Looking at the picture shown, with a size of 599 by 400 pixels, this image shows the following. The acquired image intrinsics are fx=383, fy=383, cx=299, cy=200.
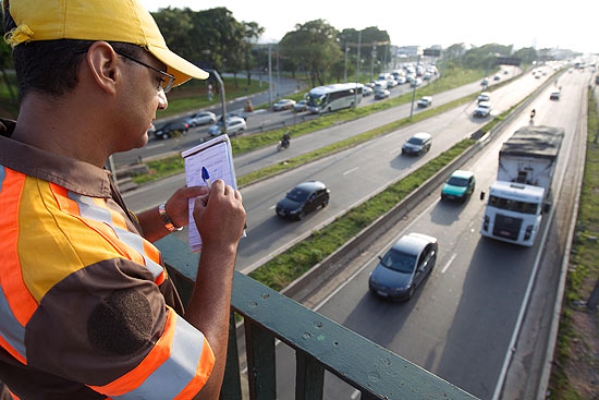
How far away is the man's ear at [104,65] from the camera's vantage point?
4.31 ft

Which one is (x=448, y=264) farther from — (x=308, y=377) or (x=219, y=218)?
(x=219, y=218)

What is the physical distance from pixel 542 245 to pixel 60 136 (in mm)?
15757

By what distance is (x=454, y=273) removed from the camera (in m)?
12.0

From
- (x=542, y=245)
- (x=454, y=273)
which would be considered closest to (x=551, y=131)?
(x=542, y=245)

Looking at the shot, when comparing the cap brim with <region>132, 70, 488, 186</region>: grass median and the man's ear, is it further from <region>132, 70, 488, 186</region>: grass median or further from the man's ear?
<region>132, 70, 488, 186</region>: grass median

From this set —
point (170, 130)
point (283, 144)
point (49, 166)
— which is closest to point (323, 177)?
point (283, 144)

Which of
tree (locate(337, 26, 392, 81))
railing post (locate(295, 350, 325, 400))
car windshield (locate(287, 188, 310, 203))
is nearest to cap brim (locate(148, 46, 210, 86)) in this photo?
railing post (locate(295, 350, 325, 400))

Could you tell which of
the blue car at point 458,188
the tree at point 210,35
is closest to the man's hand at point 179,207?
the blue car at point 458,188

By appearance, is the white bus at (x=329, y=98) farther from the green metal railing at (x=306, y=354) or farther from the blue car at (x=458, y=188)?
the green metal railing at (x=306, y=354)

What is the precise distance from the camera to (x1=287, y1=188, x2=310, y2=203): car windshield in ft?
50.3

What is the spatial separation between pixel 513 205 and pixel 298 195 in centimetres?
775

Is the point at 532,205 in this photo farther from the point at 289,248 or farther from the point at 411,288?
the point at 289,248

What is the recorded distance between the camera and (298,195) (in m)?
15.5

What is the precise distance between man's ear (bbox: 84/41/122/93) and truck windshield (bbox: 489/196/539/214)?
1407 cm
